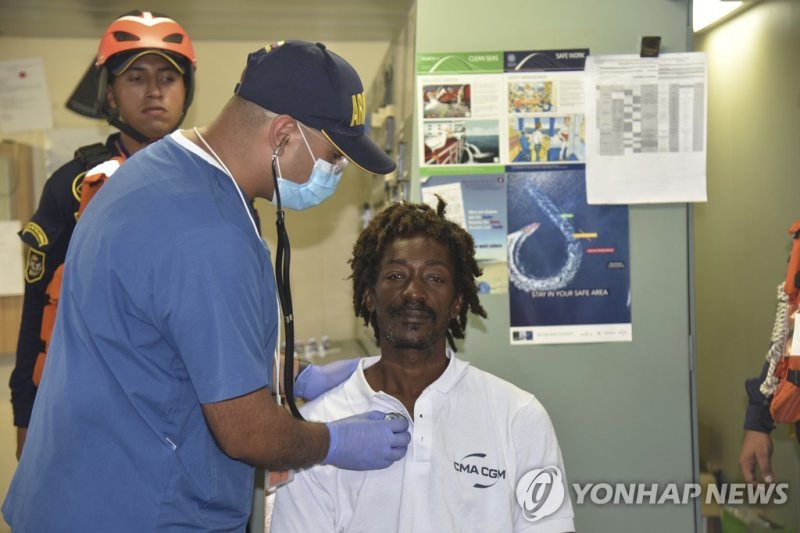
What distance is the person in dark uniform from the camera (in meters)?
2.09

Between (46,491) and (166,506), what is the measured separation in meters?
0.20

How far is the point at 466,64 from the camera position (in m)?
2.16

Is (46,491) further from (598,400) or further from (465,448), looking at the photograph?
(598,400)

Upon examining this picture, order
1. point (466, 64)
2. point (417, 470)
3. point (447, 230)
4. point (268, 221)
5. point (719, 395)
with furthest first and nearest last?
1. point (268, 221)
2. point (719, 395)
3. point (466, 64)
4. point (447, 230)
5. point (417, 470)

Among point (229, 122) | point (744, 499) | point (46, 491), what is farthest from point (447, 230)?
point (744, 499)

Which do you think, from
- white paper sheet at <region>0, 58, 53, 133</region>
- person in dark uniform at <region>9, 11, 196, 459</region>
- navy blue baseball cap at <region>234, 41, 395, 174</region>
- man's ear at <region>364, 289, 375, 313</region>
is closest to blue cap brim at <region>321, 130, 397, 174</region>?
navy blue baseball cap at <region>234, 41, 395, 174</region>

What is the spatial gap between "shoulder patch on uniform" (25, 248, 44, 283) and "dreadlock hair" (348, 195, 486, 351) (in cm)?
85

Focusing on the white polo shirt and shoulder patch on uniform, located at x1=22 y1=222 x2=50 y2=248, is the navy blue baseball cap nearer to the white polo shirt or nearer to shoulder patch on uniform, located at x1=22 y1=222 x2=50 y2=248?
the white polo shirt

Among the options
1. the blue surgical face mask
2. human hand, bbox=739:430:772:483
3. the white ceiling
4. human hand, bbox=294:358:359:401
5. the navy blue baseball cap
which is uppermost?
the white ceiling

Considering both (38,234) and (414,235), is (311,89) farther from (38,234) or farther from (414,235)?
(38,234)

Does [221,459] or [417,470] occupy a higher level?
[221,459]

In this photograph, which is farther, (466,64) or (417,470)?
(466,64)

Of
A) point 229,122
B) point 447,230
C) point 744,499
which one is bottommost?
point 744,499

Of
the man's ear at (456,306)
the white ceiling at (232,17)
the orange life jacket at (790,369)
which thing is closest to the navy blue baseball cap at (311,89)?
the man's ear at (456,306)
